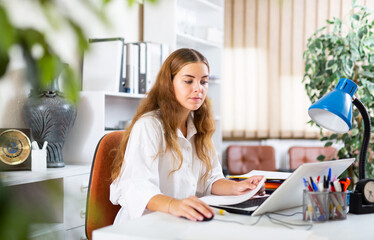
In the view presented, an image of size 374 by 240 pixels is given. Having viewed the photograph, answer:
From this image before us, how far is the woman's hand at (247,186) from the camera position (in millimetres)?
1686

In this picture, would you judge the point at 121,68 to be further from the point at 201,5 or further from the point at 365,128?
the point at 365,128

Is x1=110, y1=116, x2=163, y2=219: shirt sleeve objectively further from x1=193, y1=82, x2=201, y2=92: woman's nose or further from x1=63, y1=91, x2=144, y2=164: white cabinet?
x1=63, y1=91, x2=144, y2=164: white cabinet

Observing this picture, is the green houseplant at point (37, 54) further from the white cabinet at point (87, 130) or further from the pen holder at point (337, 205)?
the white cabinet at point (87, 130)

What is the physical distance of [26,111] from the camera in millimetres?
2350

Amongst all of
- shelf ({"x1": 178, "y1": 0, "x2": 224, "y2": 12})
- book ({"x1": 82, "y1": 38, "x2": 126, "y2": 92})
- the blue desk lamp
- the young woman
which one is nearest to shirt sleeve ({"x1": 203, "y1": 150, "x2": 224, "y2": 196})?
the young woman

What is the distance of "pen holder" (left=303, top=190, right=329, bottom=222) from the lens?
1.30 metres

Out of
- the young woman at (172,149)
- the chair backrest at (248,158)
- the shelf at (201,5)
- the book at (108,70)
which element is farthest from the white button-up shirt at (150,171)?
the chair backrest at (248,158)

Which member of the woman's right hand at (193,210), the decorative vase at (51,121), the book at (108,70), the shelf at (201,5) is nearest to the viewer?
the woman's right hand at (193,210)

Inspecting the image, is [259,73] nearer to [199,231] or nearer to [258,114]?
[258,114]

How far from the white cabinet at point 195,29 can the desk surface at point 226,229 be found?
2.23 m

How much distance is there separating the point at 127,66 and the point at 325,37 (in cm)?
148

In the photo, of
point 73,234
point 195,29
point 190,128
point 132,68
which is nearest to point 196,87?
point 190,128

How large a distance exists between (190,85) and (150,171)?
0.40m

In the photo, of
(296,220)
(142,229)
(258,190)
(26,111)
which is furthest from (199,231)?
(26,111)
